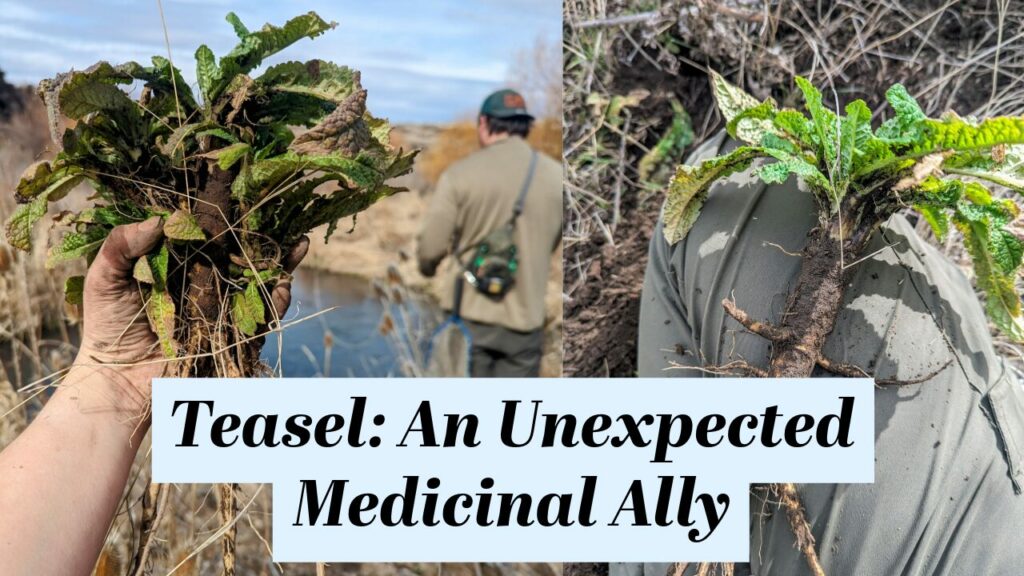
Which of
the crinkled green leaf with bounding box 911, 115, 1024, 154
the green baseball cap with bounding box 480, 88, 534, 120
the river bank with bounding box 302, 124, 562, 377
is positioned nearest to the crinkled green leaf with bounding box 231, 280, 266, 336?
the crinkled green leaf with bounding box 911, 115, 1024, 154

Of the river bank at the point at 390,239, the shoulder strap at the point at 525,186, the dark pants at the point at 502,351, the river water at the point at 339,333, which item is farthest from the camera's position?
the river bank at the point at 390,239

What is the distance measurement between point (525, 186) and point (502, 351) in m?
0.65

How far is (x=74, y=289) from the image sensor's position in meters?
1.18

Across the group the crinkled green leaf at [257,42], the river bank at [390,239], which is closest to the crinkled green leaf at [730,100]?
the crinkled green leaf at [257,42]

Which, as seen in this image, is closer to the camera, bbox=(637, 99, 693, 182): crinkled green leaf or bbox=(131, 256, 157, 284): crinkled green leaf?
bbox=(131, 256, 157, 284): crinkled green leaf

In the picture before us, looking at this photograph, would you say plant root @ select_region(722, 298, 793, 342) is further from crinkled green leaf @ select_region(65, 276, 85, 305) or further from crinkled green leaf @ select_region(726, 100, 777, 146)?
crinkled green leaf @ select_region(65, 276, 85, 305)

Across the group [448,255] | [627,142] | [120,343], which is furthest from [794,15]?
[120,343]

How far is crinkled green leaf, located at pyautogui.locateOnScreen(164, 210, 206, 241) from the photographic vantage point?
1.03 metres

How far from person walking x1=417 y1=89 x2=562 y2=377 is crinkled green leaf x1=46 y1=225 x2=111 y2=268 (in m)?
1.72

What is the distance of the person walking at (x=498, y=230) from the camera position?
2715mm

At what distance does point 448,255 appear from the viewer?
2859 millimetres

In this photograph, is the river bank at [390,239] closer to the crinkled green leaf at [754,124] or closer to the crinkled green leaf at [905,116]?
the crinkled green leaf at [754,124]

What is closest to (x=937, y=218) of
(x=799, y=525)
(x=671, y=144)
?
(x=799, y=525)

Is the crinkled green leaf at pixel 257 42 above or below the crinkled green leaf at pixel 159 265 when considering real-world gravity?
above
